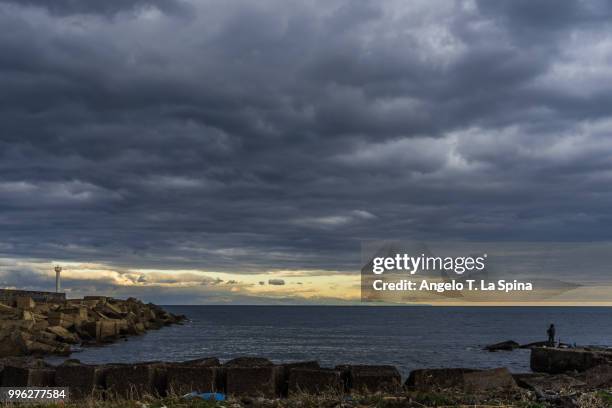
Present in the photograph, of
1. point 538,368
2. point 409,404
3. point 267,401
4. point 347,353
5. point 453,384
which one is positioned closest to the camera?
point 409,404

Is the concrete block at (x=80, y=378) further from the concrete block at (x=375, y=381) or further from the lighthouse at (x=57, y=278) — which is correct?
the lighthouse at (x=57, y=278)

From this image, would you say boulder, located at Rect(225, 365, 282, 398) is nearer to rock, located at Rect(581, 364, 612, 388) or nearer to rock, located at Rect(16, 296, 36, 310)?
rock, located at Rect(581, 364, 612, 388)

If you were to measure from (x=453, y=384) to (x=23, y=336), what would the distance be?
1001 inches

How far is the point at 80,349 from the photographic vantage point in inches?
1473

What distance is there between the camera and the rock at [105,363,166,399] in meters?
12.0

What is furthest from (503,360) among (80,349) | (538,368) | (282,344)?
(80,349)

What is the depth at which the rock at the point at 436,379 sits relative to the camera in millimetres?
11750

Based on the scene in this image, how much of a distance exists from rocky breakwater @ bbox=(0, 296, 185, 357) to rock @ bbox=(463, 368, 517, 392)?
23.3 metres

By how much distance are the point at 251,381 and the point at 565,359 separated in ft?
59.4

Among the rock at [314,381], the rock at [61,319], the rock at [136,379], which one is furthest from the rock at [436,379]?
the rock at [61,319]

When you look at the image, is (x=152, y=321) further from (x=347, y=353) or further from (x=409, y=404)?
(x=409, y=404)

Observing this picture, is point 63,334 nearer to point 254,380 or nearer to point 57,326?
point 57,326

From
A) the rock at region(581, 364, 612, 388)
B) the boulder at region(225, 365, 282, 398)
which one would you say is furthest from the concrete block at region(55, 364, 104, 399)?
the rock at region(581, 364, 612, 388)

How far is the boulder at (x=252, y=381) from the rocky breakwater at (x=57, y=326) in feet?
66.7
